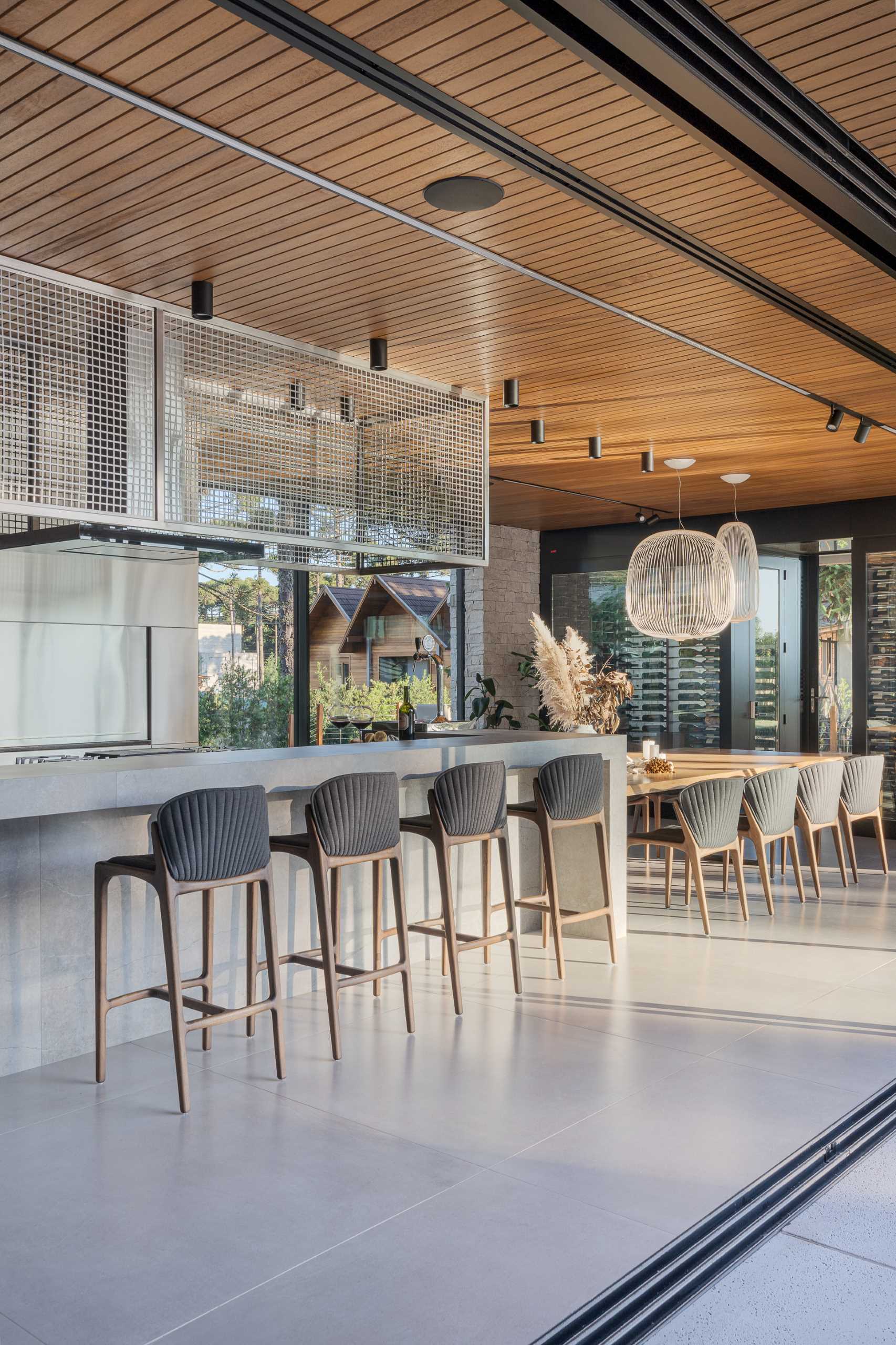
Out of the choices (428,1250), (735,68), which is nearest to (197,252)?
(735,68)

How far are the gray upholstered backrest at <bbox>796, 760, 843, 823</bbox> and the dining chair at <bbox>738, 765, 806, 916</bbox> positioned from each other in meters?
0.22

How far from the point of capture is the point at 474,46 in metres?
2.56

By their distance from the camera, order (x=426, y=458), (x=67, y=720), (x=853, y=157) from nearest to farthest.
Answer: (x=853, y=157), (x=426, y=458), (x=67, y=720)

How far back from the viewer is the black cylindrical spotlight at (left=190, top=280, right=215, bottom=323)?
165 inches

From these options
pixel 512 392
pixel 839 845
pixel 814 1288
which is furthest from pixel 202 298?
pixel 839 845

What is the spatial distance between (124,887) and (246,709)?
356cm

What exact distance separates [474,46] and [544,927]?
408 cm

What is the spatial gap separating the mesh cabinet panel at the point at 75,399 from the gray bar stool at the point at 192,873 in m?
1.37

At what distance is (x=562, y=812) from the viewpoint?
4930mm

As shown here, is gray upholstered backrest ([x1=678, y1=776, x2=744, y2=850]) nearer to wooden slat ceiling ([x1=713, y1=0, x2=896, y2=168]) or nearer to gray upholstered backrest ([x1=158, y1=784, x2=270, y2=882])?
gray upholstered backrest ([x1=158, y1=784, x2=270, y2=882])

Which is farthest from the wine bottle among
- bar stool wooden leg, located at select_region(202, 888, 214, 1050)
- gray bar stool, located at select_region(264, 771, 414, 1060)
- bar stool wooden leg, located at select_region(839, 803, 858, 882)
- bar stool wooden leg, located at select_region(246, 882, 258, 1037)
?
bar stool wooden leg, located at select_region(839, 803, 858, 882)

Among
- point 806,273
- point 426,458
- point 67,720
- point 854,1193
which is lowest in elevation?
point 854,1193

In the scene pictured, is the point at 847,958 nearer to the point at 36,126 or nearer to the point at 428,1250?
the point at 428,1250

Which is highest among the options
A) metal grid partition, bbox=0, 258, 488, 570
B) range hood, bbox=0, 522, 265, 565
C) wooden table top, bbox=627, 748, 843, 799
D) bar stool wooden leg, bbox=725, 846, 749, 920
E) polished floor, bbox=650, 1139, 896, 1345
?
metal grid partition, bbox=0, 258, 488, 570
